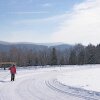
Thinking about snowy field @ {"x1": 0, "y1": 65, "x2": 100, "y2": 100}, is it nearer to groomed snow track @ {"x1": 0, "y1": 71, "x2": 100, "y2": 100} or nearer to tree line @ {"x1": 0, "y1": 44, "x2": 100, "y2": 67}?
groomed snow track @ {"x1": 0, "y1": 71, "x2": 100, "y2": 100}

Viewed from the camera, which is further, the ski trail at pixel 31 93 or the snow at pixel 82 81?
the snow at pixel 82 81

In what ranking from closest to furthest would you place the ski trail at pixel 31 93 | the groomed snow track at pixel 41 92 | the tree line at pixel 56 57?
A: 1. the groomed snow track at pixel 41 92
2. the ski trail at pixel 31 93
3. the tree line at pixel 56 57

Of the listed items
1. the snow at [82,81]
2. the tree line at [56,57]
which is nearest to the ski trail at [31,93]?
the snow at [82,81]

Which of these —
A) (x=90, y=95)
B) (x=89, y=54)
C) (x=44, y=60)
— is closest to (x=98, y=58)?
(x=89, y=54)

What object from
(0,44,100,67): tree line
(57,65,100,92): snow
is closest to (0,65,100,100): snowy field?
(57,65,100,92): snow

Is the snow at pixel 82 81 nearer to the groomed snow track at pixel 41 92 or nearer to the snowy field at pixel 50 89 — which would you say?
the snowy field at pixel 50 89

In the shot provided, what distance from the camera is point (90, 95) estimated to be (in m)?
14.6

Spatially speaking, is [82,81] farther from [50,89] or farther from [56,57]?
[56,57]

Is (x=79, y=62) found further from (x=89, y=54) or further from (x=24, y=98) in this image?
(x=24, y=98)

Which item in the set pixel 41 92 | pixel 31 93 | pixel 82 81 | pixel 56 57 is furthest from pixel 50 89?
pixel 56 57

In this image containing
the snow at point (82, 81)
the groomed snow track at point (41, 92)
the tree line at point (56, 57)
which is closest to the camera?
the groomed snow track at point (41, 92)

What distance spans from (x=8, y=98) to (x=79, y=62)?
95825mm

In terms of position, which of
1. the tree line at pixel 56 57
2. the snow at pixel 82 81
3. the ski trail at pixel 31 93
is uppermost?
the tree line at pixel 56 57

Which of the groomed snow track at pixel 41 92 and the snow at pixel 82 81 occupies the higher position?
the snow at pixel 82 81
